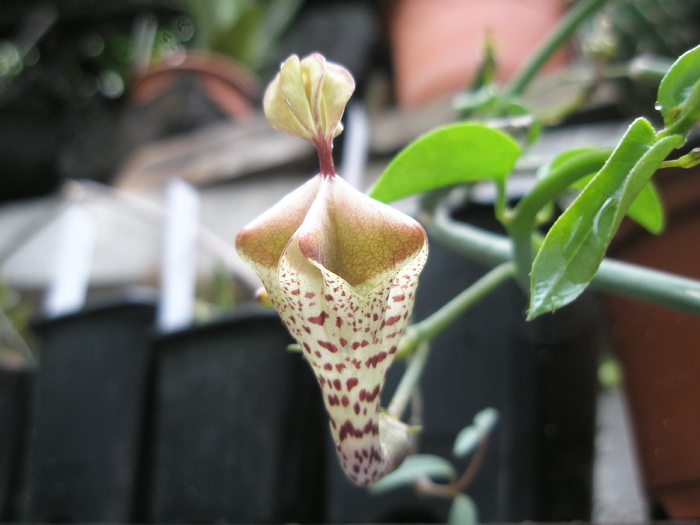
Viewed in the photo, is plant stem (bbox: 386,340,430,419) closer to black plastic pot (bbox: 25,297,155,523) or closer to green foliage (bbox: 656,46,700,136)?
green foliage (bbox: 656,46,700,136)

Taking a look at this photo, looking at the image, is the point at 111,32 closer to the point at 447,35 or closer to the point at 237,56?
the point at 237,56

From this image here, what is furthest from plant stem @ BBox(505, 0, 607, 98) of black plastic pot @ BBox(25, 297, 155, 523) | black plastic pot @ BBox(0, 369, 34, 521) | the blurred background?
black plastic pot @ BBox(0, 369, 34, 521)

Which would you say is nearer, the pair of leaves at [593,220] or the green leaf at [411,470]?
the pair of leaves at [593,220]

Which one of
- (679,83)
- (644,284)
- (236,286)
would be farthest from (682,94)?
(236,286)

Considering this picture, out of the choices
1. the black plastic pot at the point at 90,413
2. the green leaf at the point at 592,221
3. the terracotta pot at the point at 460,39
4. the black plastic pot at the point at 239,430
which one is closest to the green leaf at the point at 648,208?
the green leaf at the point at 592,221

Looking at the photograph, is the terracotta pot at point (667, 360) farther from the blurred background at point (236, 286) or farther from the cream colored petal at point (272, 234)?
the cream colored petal at point (272, 234)

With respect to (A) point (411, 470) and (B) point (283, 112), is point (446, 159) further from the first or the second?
(A) point (411, 470)

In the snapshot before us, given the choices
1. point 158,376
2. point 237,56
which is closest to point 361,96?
point 237,56
